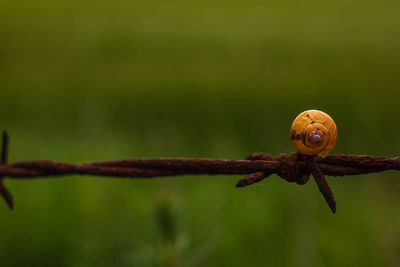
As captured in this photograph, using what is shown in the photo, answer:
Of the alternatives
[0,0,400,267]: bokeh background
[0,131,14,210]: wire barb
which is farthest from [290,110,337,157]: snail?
[0,131,14,210]: wire barb

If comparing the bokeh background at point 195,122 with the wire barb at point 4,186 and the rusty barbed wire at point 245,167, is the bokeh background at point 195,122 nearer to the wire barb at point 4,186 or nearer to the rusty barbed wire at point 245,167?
the rusty barbed wire at point 245,167

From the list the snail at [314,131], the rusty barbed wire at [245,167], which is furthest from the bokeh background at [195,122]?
the snail at [314,131]

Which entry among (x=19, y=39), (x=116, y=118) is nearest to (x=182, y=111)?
(x=116, y=118)

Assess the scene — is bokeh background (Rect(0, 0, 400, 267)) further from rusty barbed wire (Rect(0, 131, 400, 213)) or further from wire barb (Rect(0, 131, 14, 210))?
wire barb (Rect(0, 131, 14, 210))

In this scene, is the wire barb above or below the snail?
below

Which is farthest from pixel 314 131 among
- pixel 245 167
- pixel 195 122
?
pixel 195 122

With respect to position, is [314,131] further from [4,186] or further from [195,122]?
[195,122]
